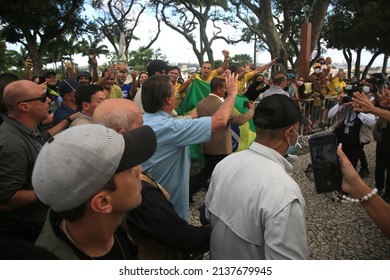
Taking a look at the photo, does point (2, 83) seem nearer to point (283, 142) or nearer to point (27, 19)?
point (283, 142)

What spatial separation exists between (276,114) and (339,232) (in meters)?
2.83

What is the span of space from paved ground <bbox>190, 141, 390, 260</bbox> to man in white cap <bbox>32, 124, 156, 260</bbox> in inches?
91.8

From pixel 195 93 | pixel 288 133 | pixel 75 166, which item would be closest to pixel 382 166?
pixel 195 93

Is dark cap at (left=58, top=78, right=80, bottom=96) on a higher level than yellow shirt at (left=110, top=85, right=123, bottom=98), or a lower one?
higher

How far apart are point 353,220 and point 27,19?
68.2 ft

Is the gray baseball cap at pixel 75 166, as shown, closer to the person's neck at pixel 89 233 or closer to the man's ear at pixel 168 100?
the person's neck at pixel 89 233

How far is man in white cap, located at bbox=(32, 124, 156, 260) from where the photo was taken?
1072 mm

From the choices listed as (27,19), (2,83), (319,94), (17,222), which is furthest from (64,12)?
(17,222)

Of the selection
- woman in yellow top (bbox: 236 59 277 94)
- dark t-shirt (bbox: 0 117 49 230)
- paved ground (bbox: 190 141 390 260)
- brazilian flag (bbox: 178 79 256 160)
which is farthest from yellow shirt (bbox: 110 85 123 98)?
dark t-shirt (bbox: 0 117 49 230)

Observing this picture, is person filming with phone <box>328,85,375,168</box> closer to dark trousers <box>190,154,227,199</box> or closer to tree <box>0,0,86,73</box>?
dark trousers <box>190,154,227,199</box>

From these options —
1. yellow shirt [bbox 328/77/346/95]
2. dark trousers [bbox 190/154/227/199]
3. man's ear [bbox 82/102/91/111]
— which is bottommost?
dark trousers [bbox 190/154/227/199]

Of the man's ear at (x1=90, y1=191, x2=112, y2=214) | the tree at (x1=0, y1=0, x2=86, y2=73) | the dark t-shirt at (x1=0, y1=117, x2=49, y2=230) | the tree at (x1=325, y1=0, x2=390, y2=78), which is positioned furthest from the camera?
the tree at (x1=325, y1=0, x2=390, y2=78)

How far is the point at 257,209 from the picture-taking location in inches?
59.0

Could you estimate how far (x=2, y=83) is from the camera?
11.0 ft
